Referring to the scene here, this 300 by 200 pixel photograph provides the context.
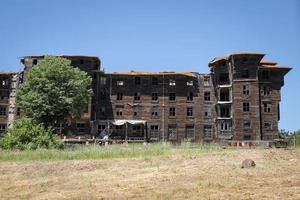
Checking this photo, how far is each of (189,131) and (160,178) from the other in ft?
160

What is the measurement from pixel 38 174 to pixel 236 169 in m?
13.3

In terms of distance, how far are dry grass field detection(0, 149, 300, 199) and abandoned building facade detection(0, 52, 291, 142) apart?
124ft

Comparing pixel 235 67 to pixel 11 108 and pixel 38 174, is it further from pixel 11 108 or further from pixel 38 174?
pixel 38 174

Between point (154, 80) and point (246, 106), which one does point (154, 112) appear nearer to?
point (154, 80)

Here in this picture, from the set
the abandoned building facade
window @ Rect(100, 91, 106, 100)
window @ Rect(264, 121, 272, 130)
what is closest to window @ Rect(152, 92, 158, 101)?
the abandoned building facade

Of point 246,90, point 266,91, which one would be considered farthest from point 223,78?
A: point 266,91

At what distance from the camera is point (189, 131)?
72125mm

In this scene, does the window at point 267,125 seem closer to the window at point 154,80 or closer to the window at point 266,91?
the window at point 266,91

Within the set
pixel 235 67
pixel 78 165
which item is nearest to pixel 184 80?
pixel 235 67

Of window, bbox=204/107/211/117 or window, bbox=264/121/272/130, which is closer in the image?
window, bbox=264/121/272/130

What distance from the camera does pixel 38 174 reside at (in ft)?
89.4

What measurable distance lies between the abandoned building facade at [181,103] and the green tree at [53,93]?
738cm

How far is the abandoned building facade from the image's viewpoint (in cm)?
6988

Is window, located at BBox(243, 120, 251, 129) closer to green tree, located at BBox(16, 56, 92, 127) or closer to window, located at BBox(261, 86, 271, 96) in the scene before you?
window, located at BBox(261, 86, 271, 96)
